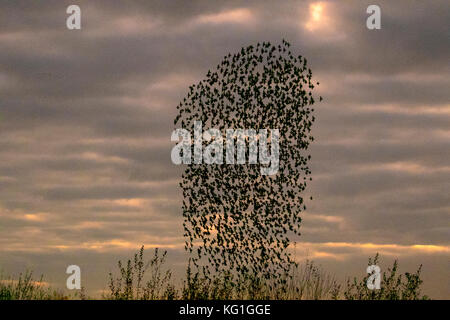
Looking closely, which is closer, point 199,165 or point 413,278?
point 413,278

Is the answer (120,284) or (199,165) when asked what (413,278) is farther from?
(120,284)

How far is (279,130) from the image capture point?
19.3 m
